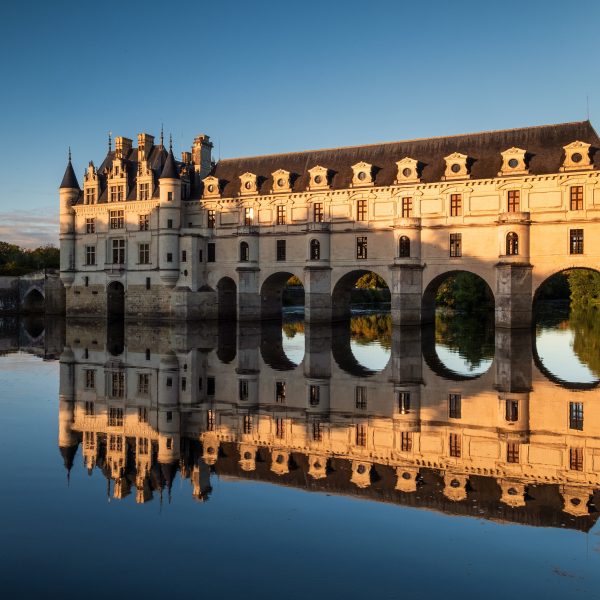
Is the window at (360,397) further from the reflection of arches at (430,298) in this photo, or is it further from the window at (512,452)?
the reflection of arches at (430,298)

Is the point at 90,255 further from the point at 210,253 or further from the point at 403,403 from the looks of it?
the point at 403,403

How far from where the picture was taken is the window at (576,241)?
3753 cm

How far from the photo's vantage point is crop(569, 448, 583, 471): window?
11568mm

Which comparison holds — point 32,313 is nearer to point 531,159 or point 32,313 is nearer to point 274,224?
point 274,224

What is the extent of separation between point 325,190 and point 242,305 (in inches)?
433

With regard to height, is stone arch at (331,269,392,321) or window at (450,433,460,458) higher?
stone arch at (331,269,392,321)

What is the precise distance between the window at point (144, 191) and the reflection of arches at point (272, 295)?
13.0m

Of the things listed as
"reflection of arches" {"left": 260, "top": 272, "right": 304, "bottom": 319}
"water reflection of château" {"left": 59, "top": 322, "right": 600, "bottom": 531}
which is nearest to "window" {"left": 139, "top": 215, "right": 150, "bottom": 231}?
"reflection of arches" {"left": 260, "top": 272, "right": 304, "bottom": 319}

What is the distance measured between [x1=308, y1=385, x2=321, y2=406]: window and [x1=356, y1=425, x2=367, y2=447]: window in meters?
3.21

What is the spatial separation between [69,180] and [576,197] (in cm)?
4327

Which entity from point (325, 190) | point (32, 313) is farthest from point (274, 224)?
point (32, 313)

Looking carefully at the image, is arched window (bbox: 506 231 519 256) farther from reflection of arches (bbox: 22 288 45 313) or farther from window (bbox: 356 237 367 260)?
reflection of arches (bbox: 22 288 45 313)

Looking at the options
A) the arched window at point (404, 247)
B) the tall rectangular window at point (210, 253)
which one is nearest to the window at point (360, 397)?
the arched window at point (404, 247)

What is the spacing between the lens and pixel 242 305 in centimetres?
4772
